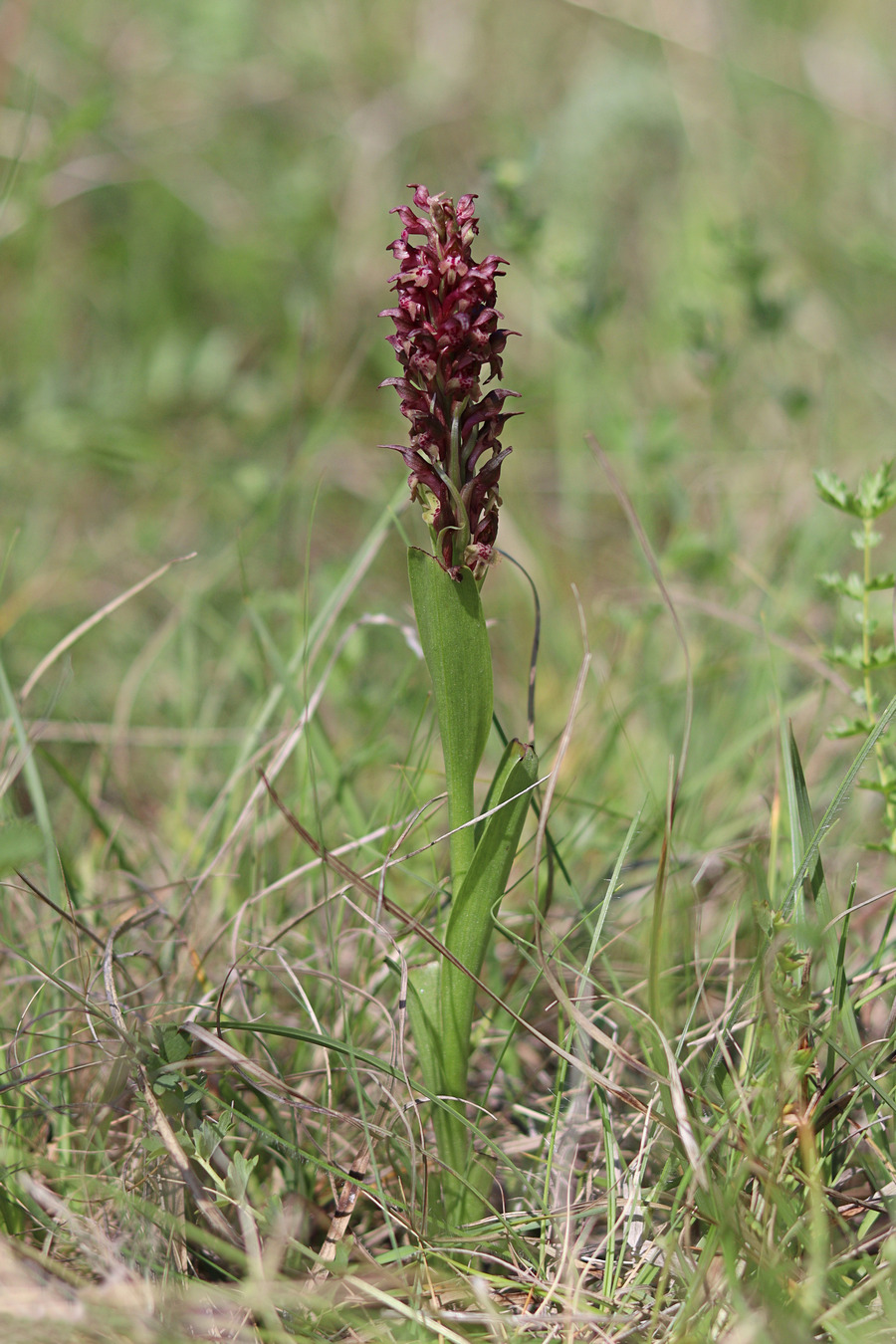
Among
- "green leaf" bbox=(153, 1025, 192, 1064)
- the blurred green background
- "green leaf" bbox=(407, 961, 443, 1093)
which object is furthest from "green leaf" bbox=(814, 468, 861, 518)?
"green leaf" bbox=(153, 1025, 192, 1064)

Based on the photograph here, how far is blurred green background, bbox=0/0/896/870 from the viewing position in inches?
127

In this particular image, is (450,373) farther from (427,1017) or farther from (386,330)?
(386,330)

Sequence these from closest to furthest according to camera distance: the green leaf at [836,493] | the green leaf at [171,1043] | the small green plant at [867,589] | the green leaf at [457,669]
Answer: the green leaf at [457,669]
the green leaf at [171,1043]
the small green plant at [867,589]
the green leaf at [836,493]

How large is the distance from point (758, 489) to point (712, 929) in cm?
217

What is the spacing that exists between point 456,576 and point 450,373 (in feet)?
0.99

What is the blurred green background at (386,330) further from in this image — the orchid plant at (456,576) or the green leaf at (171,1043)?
the green leaf at (171,1043)

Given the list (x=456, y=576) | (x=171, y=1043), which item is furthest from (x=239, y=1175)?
(x=456, y=576)

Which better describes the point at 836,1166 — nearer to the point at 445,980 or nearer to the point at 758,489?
the point at 445,980

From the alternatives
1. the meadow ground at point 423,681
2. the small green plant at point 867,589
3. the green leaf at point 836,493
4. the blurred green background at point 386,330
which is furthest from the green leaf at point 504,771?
the green leaf at point 836,493

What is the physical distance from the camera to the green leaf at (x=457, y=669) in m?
1.58

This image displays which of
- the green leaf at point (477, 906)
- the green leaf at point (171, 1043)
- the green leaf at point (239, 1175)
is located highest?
the green leaf at point (477, 906)

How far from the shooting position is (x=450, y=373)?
4.90 feet

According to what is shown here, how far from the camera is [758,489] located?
4.02m

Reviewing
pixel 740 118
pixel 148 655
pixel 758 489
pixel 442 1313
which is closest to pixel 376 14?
pixel 740 118
